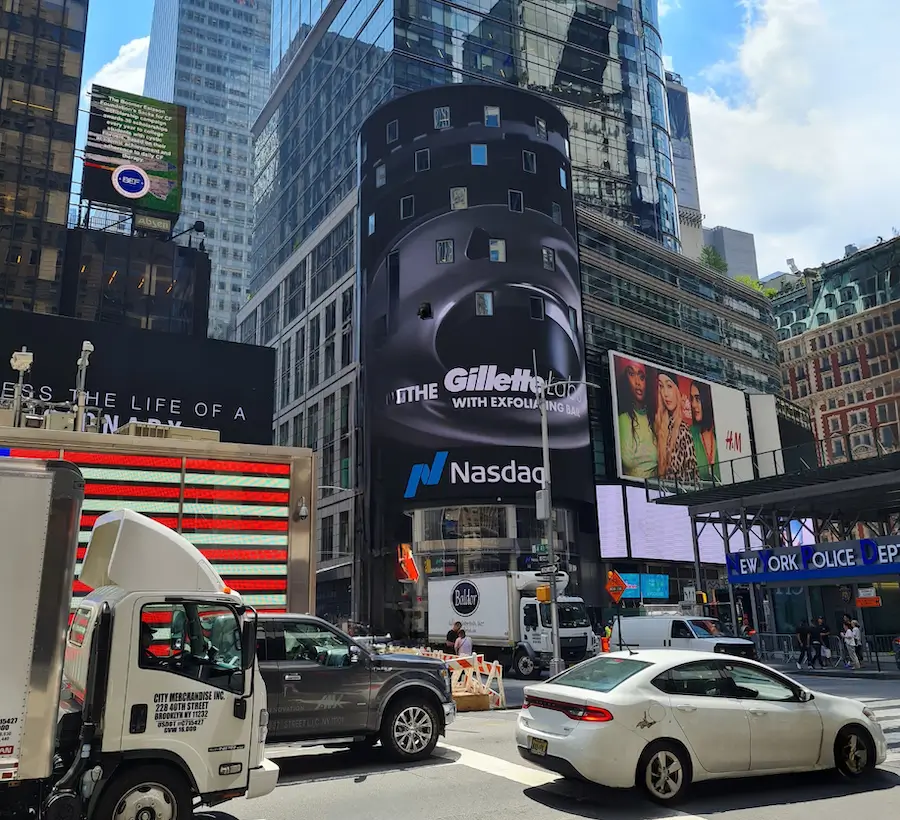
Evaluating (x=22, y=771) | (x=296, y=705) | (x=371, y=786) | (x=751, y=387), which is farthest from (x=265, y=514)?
(x=751, y=387)

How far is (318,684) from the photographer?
10.6 m

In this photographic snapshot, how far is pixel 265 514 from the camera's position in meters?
16.3

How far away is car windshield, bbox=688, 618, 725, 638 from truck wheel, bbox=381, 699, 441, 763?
18680 mm

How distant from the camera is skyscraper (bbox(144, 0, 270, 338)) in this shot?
14688 cm

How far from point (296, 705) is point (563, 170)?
47.8 m

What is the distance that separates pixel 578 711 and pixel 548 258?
4351cm

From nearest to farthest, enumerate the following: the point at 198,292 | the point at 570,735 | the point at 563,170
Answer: the point at 570,735
the point at 198,292
the point at 563,170

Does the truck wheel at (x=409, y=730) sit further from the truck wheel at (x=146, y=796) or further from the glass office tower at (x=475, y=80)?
the glass office tower at (x=475, y=80)

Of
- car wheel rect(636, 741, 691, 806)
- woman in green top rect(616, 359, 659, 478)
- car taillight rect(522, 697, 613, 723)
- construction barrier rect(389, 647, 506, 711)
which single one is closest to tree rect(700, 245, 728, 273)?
woman in green top rect(616, 359, 659, 478)

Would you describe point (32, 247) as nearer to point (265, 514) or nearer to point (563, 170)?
point (563, 170)

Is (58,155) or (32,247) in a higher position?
(58,155)

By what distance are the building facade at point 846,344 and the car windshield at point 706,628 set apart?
7312cm

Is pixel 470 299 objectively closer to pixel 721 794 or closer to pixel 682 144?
pixel 721 794

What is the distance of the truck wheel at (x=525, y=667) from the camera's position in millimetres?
27225
